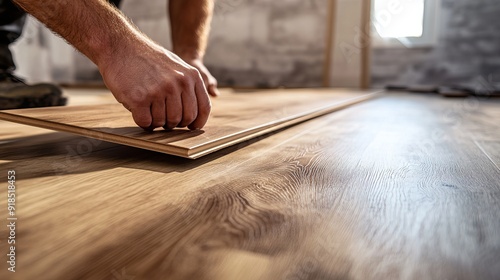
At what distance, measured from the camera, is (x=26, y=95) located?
1308 millimetres

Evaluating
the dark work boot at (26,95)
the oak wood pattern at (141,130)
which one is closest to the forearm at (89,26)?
the oak wood pattern at (141,130)

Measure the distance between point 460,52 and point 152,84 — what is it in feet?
11.4

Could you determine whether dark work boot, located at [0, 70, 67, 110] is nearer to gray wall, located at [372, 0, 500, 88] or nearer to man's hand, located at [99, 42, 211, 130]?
man's hand, located at [99, 42, 211, 130]

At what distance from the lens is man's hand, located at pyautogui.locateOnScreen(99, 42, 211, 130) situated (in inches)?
28.7

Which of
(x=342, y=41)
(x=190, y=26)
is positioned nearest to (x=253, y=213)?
(x=190, y=26)

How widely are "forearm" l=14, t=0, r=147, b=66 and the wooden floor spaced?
216mm

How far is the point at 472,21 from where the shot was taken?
3355mm

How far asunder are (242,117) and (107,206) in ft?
2.15

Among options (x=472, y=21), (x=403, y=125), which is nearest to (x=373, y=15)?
(x=472, y=21)

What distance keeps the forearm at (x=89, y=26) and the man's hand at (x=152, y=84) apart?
3 centimetres

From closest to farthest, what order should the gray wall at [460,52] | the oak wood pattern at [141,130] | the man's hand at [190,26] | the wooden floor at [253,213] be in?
the wooden floor at [253,213] → the oak wood pattern at [141,130] → the man's hand at [190,26] → the gray wall at [460,52]

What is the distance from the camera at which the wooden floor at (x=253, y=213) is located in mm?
370

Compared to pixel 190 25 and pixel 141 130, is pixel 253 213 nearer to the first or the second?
pixel 141 130

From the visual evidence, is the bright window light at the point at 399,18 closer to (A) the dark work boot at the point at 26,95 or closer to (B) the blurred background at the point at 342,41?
(B) the blurred background at the point at 342,41
